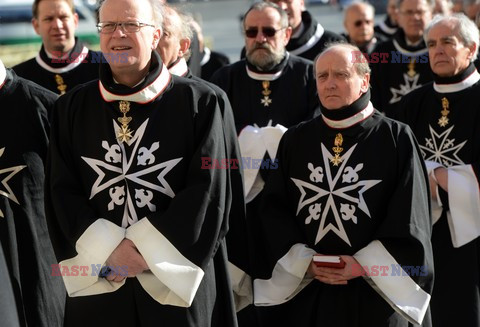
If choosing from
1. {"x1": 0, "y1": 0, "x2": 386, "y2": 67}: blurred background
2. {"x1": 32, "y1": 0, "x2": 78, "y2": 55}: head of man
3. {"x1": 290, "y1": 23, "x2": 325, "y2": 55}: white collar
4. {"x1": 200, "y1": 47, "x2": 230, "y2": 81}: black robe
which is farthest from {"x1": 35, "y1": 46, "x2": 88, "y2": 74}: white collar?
{"x1": 0, "y1": 0, "x2": 386, "y2": 67}: blurred background

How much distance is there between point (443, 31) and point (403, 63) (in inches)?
82.9

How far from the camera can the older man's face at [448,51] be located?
5.66 metres

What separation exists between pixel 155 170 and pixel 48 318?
124 centimetres

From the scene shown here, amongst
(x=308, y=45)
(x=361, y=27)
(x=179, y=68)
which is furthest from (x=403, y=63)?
(x=179, y=68)

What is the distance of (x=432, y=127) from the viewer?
568 centimetres

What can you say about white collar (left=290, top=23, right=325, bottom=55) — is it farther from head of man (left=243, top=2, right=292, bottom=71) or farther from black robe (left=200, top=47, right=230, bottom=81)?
black robe (left=200, top=47, right=230, bottom=81)

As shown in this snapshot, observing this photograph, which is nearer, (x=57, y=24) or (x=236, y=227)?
(x=236, y=227)

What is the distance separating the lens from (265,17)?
6.52 metres

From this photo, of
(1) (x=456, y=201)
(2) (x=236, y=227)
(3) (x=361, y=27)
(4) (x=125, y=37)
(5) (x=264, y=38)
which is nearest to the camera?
(4) (x=125, y=37)

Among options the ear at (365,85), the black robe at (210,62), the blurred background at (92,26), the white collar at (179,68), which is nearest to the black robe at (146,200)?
the ear at (365,85)

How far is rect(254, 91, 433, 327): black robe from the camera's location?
14.6 feet

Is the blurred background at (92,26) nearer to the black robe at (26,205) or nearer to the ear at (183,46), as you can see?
the ear at (183,46)

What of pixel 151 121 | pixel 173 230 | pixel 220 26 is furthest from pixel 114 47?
pixel 220 26

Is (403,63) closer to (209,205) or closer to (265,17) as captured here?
(265,17)
